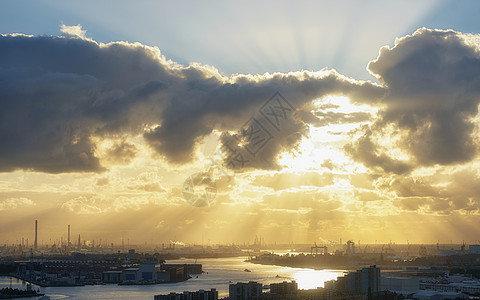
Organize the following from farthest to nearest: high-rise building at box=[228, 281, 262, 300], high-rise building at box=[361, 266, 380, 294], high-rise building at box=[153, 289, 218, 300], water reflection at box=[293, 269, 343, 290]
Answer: water reflection at box=[293, 269, 343, 290], high-rise building at box=[361, 266, 380, 294], high-rise building at box=[228, 281, 262, 300], high-rise building at box=[153, 289, 218, 300]

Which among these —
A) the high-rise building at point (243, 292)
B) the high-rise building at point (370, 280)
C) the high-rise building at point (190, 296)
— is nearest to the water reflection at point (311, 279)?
the high-rise building at point (370, 280)

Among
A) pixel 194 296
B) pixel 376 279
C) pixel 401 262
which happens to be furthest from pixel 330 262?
pixel 194 296

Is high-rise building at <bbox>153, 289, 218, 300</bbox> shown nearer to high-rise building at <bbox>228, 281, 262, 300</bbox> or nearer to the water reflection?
high-rise building at <bbox>228, 281, 262, 300</bbox>

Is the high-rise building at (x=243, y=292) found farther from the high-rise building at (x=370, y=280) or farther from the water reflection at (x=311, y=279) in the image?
the water reflection at (x=311, y=279)

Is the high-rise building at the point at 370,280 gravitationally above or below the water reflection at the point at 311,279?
above

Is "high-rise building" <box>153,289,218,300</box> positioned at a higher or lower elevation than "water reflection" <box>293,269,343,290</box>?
higher

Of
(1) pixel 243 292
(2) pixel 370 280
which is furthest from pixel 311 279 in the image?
(1) pixel 243 292

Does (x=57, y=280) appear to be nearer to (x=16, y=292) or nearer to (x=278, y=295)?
(x=16, y=292)

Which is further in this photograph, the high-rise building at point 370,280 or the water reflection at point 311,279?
the water reflection at point 311,279

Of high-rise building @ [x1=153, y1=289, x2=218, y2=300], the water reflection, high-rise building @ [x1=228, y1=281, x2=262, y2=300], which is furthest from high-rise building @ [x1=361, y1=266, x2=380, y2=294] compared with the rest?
high-rise building @ [x1=153, y1=289, x2=218, y2=300]

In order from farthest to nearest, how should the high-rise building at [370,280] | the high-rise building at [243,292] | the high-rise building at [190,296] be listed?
the high-rise building at [370,280], the high-rise building at [243,292], the high-rise building at [190,296]

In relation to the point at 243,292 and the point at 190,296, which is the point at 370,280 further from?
the point at 190,296

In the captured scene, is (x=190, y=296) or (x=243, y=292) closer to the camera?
(x=190, y=296)

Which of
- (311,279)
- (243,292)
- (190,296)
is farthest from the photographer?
(311,279)
